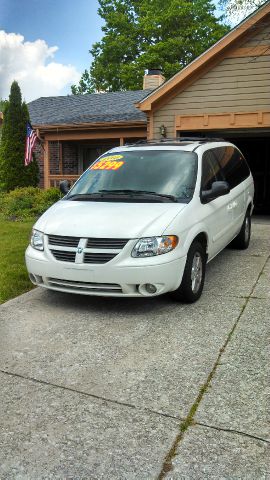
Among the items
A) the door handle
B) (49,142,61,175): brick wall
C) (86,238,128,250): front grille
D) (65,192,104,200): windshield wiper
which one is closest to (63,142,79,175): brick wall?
(49,142,61,175): brick wall

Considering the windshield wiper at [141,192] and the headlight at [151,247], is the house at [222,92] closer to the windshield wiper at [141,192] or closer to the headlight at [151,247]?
the windshield wiper at [141,192]

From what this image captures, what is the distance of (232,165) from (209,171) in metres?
1.29

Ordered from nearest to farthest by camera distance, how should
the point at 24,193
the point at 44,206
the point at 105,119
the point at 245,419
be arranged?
the point at 245,419, the point at 44,206, the point at 24,193, the point at 105,119

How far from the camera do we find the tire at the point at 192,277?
482cm

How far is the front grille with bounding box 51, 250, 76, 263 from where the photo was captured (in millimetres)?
4656

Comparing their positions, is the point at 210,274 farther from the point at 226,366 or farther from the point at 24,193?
the point at 24,193

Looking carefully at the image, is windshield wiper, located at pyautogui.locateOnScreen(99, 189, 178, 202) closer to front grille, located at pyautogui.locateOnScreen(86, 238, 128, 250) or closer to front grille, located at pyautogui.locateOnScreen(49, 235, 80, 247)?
front grille, located at pyautogui.locateOnScreen(86, 238, 128, 250)

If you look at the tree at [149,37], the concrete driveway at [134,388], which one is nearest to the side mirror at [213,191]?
the concrete driveway at [134,388]

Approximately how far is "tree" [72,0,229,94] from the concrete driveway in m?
33.2

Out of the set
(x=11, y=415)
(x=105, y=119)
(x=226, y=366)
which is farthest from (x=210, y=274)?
(x=105, y=119)

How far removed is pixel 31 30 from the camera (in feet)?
73.4

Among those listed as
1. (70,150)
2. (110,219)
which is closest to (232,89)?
(110,219)

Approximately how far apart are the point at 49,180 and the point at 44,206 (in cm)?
421

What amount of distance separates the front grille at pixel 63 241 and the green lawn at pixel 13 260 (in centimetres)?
113
